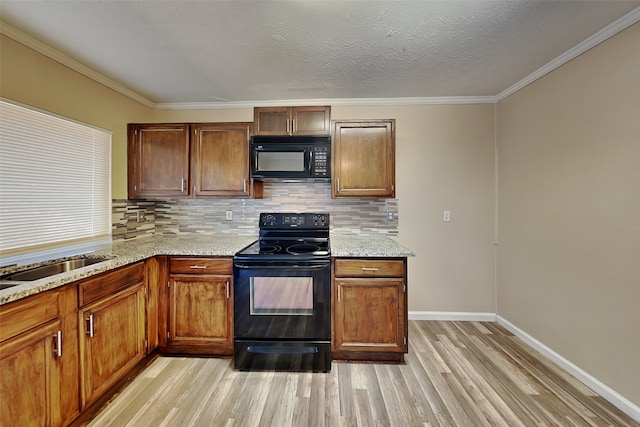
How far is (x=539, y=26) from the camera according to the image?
1.75 m

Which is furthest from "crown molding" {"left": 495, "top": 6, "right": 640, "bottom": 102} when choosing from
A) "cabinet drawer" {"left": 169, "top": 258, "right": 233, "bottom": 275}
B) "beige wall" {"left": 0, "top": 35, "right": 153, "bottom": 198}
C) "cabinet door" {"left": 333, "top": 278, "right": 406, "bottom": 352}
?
"beige wall" {"left": 0, "top": 35, "right": 153, "bottom": 198}

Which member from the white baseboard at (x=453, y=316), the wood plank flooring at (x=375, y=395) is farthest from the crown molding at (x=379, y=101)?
the wood plank flooring at (x=375, y=395)

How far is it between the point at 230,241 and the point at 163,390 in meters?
1.25

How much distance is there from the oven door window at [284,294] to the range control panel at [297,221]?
799 millimetres

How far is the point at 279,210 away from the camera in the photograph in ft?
9.83

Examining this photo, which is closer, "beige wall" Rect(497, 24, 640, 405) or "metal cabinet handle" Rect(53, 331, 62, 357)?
"metal cabinet handle" Rect(53, 331, 62, 357)

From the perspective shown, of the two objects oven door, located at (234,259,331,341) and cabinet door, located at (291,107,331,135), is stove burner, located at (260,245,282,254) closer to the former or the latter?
oven door, located at (234,259,331,341)

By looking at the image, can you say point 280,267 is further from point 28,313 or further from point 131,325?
point 28,313

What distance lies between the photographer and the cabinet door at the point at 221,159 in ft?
8.67

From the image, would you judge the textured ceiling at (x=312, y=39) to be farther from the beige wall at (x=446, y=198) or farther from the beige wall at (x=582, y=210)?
the beige wall at (x=446, y=198)

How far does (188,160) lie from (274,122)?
3.00ft

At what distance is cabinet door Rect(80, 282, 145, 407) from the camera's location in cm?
161

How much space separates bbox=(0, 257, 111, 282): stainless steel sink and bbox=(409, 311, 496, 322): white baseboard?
2912mm

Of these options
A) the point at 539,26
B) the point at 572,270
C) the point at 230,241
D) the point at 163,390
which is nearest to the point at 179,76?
the point at 230,241
